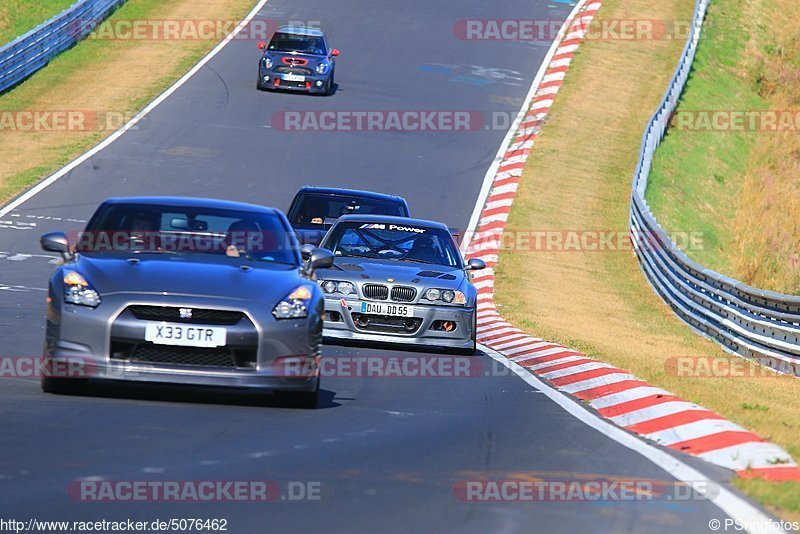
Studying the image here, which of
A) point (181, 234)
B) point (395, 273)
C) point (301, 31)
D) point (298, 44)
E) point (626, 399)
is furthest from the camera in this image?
point (301, 31)

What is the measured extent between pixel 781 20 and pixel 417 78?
1679cm

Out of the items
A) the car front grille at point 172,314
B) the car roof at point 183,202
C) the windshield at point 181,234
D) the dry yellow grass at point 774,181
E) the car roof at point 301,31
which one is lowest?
the dry yellow grass at point 774,181

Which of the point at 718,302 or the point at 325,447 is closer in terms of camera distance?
the point at 325,447

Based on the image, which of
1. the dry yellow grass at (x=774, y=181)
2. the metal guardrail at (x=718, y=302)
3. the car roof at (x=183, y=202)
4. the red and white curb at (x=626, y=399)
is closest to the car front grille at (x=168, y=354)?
the car roof at (x=183, y=202)

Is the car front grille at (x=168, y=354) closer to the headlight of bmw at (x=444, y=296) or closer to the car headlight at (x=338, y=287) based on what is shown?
the car headlight at (x=338, y=287)

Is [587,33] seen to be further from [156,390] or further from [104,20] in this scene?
[156,390]

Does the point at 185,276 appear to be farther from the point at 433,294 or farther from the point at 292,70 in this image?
the point at 292,70

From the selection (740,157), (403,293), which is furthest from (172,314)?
(740,157)

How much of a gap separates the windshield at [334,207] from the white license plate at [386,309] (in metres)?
4.77

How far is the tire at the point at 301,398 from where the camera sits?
1024cm

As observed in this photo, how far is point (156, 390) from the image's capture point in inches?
425

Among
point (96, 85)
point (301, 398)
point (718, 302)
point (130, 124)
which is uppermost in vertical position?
point (301, 398)

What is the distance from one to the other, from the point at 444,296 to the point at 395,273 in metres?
0.59

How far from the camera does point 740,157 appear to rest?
127 ft
